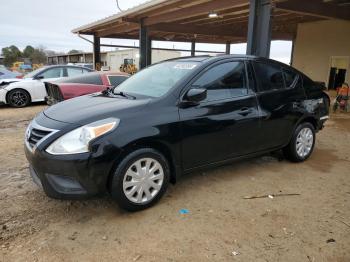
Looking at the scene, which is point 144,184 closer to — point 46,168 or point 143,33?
point 46,168

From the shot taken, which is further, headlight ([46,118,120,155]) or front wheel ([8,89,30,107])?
front wheel ([8,89,30,107])

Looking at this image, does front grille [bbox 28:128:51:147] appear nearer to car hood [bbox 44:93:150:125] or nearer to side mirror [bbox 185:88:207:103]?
car hood [bbox 44:93:150:125]

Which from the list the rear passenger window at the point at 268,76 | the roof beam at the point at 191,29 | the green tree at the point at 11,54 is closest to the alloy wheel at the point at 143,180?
the rear passenger window at the point at 268,76

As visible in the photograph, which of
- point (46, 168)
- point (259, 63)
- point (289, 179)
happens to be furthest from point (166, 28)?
point (46, 168)

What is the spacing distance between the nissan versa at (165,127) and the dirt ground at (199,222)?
33 cm

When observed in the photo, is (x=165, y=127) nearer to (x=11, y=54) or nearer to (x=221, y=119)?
(x=221, y=119)

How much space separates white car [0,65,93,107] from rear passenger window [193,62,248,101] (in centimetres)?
798

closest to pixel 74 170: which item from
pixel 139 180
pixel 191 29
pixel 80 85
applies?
pixel 139 180

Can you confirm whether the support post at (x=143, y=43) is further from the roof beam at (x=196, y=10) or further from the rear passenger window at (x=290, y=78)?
the rear passenger window at (x=290, y=78)

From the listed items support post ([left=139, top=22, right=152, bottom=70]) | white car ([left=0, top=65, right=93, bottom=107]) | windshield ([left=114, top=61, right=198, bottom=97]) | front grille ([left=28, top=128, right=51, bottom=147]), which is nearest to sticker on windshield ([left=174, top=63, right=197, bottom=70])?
windshield ([left=114, top=61, right=198, bottom=97])

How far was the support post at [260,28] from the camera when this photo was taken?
22.2 ft

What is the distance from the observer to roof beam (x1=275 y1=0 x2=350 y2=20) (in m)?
7.76

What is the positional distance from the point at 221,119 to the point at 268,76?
3.84 ft

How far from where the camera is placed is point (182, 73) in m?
3.68
